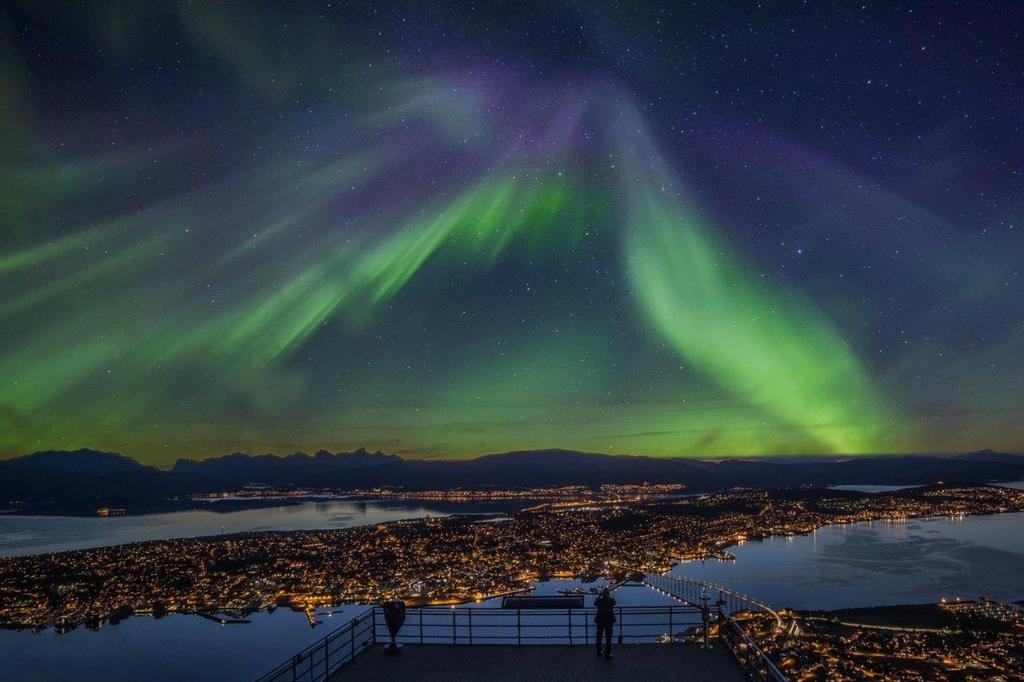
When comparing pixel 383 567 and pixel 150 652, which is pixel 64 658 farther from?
pixel 383 567

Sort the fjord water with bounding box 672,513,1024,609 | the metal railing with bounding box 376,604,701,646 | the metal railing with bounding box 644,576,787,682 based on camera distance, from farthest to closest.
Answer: the fjord water with bounding box 672,513,1024,609 → the metal railing with bounding box 376,604,701,646 → the metal railing with bounding box 644,576,787,682

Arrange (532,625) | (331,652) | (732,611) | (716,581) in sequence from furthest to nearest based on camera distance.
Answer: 1. (716,581)
2. (732,611)
3. (331,652)
4. (532,625)

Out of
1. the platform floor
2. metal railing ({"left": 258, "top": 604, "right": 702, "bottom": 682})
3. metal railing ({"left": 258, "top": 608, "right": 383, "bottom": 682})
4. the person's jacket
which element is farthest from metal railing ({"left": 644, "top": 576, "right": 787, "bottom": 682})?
metal railing ({"left": 258, "top": 608, "right": 383, "bottom": 682})

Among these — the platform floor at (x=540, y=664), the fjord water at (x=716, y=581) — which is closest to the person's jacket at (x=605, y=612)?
the platform floor at (x=540, y=664)

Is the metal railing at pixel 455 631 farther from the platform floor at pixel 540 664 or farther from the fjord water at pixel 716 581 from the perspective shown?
the fjord water at pixel 716 581

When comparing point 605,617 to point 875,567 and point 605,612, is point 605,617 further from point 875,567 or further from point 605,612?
point 875,567

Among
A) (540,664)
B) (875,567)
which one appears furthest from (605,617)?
(875,567)

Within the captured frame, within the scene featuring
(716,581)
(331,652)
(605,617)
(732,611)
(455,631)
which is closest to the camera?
(605,617)

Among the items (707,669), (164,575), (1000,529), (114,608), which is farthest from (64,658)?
(1000,529)

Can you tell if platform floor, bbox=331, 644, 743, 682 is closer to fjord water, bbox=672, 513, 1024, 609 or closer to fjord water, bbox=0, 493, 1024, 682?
fjord water, bbox=0, 493, 1024, 682
